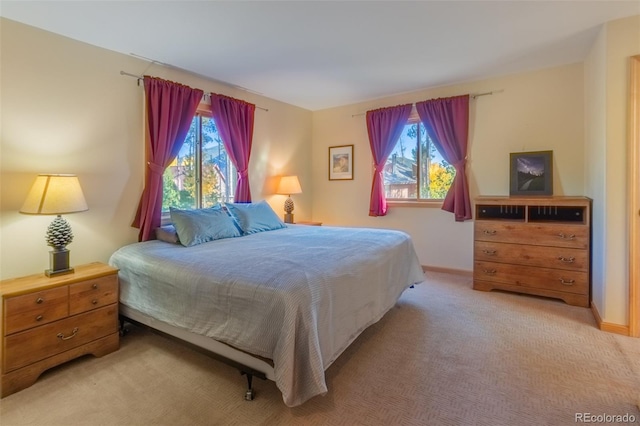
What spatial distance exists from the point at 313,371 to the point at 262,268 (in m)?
0.64

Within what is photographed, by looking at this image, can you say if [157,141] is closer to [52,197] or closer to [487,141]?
[52,197]

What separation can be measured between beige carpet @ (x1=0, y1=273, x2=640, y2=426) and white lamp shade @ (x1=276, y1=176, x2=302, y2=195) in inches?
93.4

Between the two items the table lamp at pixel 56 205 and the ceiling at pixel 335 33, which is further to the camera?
the ceiling at pixel 335 33

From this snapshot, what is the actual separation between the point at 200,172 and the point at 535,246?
372 centimetres

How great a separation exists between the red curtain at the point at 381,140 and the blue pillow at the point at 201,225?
A: 7.28ft

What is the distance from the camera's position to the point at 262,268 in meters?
1.88

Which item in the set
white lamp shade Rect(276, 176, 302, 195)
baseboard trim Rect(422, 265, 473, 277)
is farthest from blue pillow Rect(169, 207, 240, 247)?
baseboard trim Rect(422, 265, 473, 277)

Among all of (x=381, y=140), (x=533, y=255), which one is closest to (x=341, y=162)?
(x=381, y=140)

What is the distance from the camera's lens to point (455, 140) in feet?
13.1

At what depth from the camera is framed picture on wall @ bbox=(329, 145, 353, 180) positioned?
4984 millimetres

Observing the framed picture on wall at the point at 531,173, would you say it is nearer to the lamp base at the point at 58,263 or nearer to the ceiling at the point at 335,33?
the ceiling at the point at 335,33

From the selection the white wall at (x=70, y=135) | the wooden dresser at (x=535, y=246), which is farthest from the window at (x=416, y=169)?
the white wall at (x=70, y=135)

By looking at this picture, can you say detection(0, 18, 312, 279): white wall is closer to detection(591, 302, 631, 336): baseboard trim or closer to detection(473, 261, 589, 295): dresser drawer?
detection(473, 261, 589, 295): dresser drawer

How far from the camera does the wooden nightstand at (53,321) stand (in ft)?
6.06
